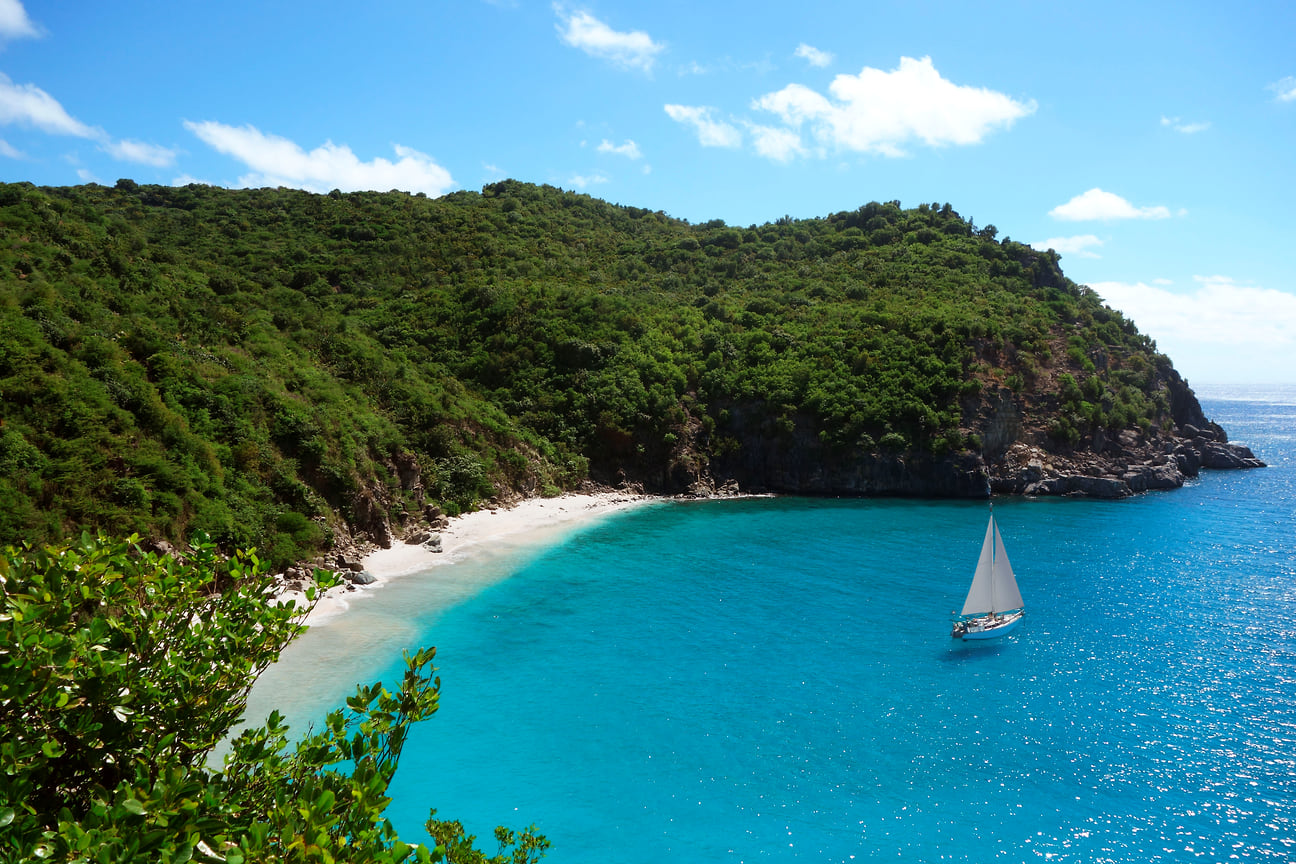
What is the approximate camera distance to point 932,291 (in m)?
74.2

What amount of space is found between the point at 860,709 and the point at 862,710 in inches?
3.1

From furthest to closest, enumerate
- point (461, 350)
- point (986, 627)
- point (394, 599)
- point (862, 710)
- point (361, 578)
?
point (461, 350)
point (361, 578)
point (394, 599)
point (986, 627)
point (862, 710)

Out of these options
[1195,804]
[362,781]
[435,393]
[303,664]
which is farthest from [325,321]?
[1195,804]

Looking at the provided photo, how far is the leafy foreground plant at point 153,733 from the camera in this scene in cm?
433

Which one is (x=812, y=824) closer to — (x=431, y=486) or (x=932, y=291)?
(x=431, y=486)

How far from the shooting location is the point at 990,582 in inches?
1114

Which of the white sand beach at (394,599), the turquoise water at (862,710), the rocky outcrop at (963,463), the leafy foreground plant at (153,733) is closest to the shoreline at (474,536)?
the white sand beach at (394,599)

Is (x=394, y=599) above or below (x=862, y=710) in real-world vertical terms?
above

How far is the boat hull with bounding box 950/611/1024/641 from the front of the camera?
27.5 meters

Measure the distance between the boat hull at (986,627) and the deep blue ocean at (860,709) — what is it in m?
0.59

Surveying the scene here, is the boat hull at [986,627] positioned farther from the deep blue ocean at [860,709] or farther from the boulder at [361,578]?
the boulder at [361,578]

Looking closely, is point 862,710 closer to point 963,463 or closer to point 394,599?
point 394,599

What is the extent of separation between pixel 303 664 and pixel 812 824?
59.1ft

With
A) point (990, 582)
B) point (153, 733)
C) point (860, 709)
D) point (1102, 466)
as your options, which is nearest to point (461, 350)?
point (990, 582)
